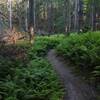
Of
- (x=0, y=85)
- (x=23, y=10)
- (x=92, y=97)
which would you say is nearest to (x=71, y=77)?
(x=92, y=97)

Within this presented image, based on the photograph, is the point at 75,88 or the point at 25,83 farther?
the point at 75,88

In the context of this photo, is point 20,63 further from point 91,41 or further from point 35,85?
point 91,41

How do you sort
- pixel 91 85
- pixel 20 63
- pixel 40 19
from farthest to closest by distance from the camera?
pixel 40 19 → pixel 20 63 → pixel 91 85

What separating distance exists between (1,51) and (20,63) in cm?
124

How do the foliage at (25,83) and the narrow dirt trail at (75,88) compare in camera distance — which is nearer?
the foliage at (25,83)

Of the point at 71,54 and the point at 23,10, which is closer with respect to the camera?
the point at 71,54

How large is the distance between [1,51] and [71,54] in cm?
351

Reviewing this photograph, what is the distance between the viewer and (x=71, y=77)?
37.2ft

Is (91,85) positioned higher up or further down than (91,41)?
further down

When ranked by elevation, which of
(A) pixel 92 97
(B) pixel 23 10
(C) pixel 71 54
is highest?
(B) pixel 23 10

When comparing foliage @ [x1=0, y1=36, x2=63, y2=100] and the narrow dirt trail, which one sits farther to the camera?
the narrow dirt trail

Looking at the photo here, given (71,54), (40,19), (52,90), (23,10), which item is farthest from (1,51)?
(40,19)

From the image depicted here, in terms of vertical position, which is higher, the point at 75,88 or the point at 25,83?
the point at 25,83

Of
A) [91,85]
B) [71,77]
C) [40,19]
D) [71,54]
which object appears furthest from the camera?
[40,19]
